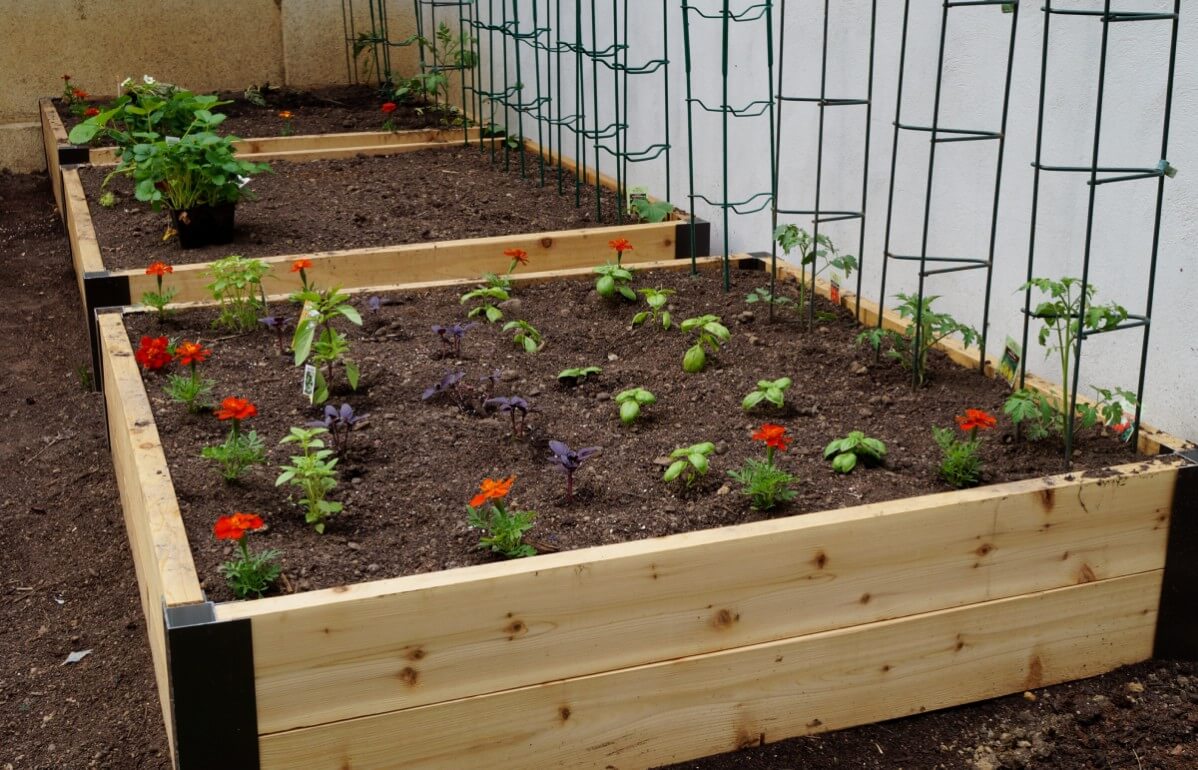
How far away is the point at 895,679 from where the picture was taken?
7.55ft

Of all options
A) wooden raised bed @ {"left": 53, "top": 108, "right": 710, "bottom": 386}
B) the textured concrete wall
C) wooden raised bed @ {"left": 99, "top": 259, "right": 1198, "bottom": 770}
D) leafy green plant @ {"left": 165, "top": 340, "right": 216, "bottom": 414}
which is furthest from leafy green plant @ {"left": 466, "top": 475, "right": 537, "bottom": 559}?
the textured concrete wall

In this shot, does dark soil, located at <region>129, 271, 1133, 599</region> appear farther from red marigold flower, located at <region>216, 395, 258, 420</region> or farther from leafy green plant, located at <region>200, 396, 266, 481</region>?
Answer: red marigold flower, located at <region>216, 395, 258, 420</region>

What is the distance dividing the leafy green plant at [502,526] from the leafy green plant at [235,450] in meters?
0.55

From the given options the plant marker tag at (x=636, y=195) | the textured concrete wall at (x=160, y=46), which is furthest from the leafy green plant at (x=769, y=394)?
the textured concrete wall at (x=160, y=46)

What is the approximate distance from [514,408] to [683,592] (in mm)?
812

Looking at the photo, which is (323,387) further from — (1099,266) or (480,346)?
(1099,266)

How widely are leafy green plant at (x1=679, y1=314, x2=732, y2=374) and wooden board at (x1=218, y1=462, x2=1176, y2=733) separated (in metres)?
0.94

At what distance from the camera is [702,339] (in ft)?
10.5

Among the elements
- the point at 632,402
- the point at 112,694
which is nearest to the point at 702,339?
the point at 632,402

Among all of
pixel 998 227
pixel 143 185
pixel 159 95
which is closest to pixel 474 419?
pixel 998 227

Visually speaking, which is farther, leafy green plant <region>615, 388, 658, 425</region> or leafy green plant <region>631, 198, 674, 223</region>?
leafy green plant <region>631, 198, 674, 223</region>

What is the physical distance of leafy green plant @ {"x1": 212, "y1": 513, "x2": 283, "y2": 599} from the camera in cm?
204

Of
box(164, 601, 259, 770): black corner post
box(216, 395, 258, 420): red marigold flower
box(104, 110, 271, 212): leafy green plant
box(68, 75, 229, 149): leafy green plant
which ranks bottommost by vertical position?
box(164, 601, 259, 770): black corner post

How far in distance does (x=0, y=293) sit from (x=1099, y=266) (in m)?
4.42
